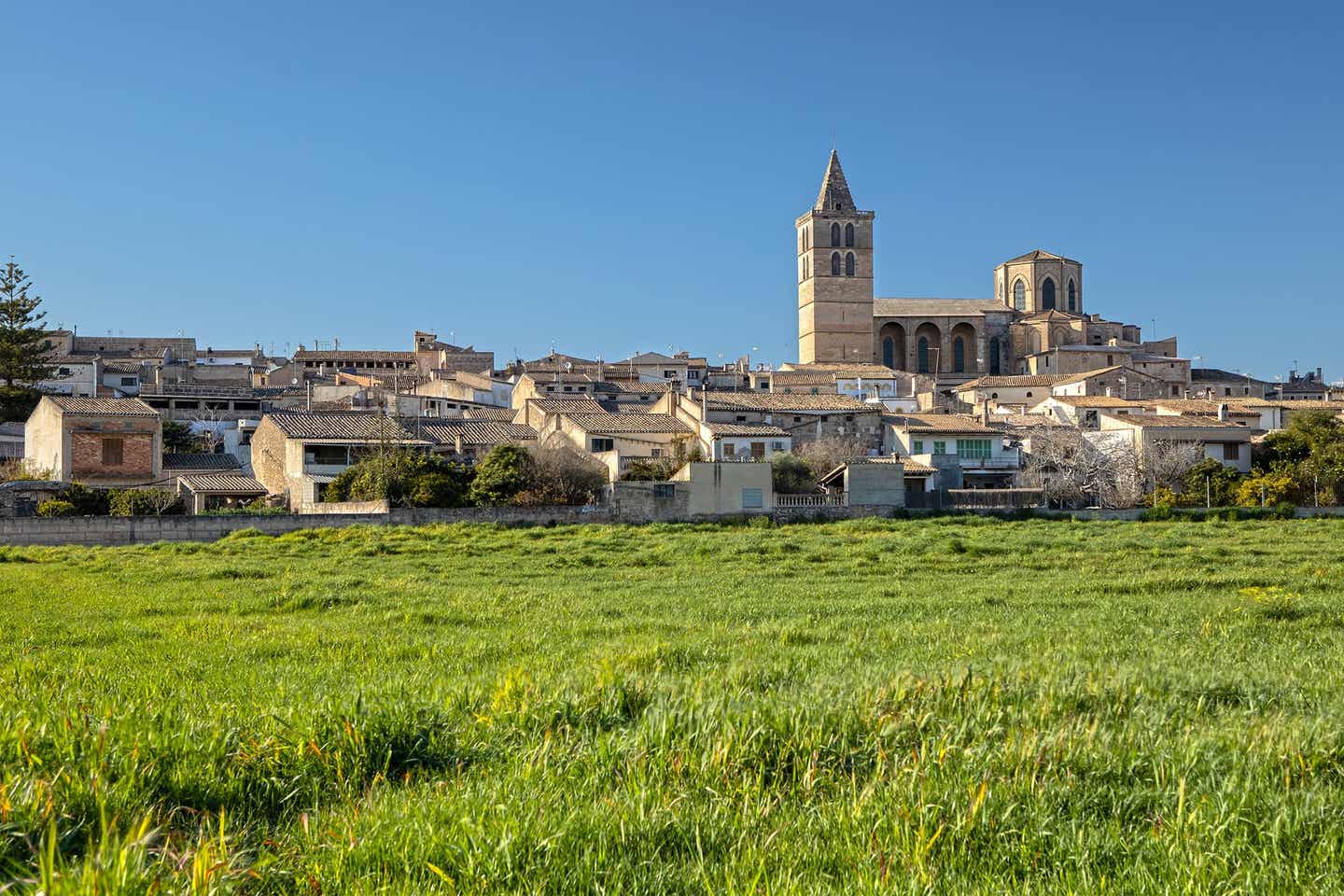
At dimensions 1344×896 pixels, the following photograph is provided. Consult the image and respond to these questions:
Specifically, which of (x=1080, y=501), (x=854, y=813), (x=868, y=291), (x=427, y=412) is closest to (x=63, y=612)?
(x=854, y=813)

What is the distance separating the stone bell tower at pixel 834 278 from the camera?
366 ft

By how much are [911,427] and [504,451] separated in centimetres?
2311

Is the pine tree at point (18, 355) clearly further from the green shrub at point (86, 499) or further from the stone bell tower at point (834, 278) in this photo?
the stone bell tower at point (834, 278)

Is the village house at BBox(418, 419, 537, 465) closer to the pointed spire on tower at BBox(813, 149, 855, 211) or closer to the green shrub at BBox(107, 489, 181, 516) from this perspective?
the green shrub at BBox(107, 489, 181, 516)

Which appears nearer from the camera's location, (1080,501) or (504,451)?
(504,451)

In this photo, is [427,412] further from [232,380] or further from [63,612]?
[63,612]

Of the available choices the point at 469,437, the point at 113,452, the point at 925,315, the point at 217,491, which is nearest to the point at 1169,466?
the point at 469,437

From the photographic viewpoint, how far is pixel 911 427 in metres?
57.9

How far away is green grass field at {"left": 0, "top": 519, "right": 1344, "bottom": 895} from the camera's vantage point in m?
4.70

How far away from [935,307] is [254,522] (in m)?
86.1

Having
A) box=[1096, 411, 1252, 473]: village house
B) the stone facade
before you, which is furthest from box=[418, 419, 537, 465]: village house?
the stone facade

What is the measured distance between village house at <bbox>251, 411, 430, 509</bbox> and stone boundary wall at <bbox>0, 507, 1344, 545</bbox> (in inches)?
309

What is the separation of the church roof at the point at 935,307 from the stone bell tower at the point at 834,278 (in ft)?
6.38

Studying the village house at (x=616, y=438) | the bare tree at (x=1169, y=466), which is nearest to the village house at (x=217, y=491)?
the village house at (x=616, y=438)
